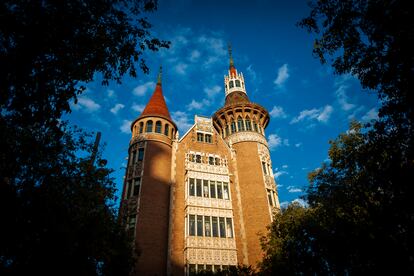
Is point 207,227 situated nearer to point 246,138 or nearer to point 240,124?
point 246,138

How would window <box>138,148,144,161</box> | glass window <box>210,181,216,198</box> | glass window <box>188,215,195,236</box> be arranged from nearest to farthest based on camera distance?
glass window <box>188,215,195,236</box>
glass window <box>210,181,216,198</box>
window <box>138,148,144,161</box>

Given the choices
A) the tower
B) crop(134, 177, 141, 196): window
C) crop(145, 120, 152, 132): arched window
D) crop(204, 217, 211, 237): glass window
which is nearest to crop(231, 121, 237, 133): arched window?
the tower

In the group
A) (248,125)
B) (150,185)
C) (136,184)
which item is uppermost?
(248,125)

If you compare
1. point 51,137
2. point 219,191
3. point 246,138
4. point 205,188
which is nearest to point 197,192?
point 205,188

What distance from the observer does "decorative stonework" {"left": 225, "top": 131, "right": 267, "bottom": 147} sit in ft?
106

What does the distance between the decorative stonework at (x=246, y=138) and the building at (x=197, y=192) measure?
0.06 m

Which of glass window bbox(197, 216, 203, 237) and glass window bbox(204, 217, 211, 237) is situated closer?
glass window bbox(197, 216, 203, 237)

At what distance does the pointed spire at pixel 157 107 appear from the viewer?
101 feet

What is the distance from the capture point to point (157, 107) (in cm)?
3195

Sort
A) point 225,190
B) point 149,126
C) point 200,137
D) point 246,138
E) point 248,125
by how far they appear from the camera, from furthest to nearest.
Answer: point 248,125 < point 246,138 < point 200,137 < point 149,126 < point 225,190

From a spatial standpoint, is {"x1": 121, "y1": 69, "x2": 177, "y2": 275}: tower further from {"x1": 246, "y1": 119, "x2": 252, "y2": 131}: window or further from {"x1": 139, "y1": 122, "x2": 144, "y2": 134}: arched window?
{"x1": 246, "y1": 119, "x2": 252, "y2": 131}: window

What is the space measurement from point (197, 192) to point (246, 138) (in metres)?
9.24

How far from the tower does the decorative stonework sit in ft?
22.4

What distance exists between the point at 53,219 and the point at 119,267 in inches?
250
